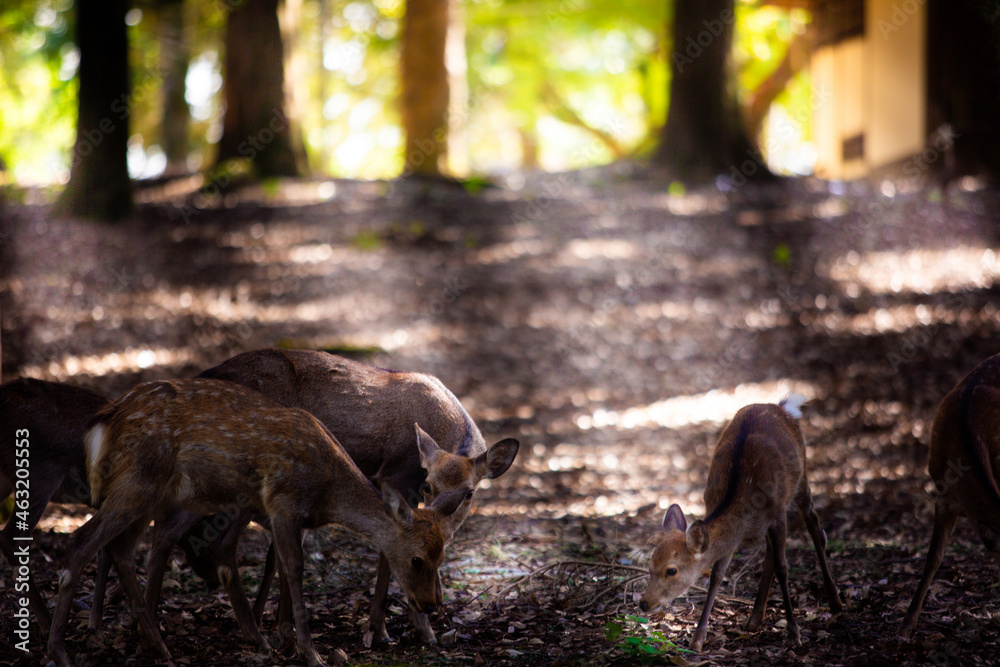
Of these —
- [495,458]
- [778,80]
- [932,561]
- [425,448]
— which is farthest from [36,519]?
[778,80]

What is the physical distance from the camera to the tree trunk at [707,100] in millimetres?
16156

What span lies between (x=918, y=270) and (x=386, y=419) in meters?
9.52

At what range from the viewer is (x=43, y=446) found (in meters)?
5.34

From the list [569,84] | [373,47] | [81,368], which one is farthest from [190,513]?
[569,84]

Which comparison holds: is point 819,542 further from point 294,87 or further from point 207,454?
point 294,87

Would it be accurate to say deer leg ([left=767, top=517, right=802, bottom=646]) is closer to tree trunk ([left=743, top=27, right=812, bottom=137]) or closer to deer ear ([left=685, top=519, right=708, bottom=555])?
deer ear ([left=685, top=519, right=708, bottom=555])

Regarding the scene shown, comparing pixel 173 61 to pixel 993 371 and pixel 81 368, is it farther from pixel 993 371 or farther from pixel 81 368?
pixel 993 371

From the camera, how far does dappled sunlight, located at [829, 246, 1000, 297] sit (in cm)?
1229

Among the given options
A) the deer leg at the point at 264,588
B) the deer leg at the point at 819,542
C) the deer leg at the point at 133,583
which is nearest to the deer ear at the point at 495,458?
the deer leg at the point at 264,588

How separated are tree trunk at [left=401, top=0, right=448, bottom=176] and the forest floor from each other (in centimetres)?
160

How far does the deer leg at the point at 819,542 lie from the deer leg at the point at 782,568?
12.6 inches

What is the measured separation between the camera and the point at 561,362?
12.3 metres

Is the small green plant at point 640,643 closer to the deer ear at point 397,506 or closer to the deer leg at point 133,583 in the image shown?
the deer ear at point 397,506

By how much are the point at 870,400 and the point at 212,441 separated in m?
7.88
